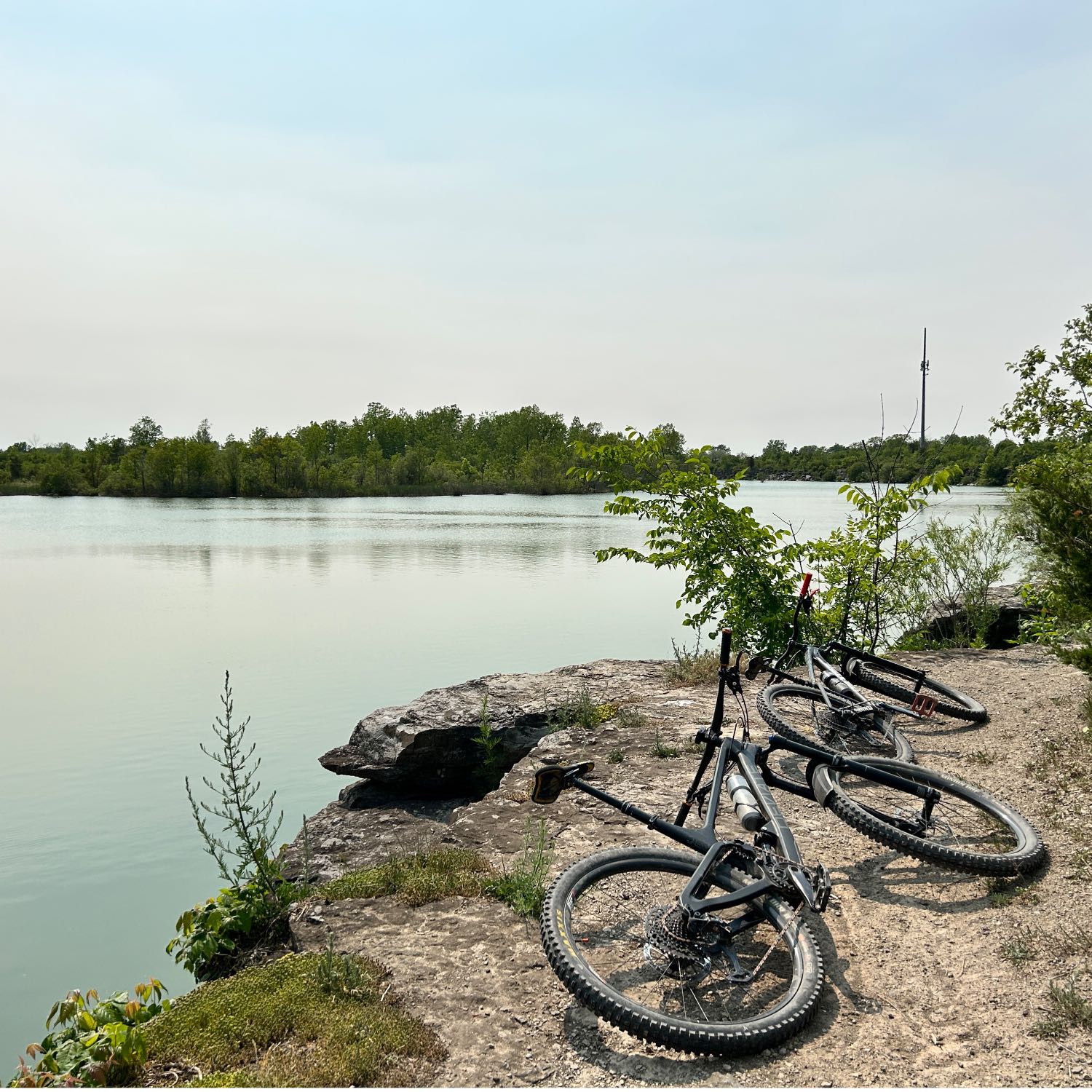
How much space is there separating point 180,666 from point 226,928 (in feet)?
44.0

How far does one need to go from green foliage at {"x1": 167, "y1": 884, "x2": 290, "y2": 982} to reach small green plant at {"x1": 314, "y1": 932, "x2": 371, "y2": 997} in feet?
3.23

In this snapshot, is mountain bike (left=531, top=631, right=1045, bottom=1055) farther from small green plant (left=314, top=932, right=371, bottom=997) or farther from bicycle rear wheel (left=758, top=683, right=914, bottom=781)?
bicycle rear wheel (left=758, top=683, right=914, bottom=781)

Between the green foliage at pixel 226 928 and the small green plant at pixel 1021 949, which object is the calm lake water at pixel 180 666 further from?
the small green plant at pixel 1021 949

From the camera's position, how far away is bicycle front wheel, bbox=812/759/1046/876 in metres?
4.72

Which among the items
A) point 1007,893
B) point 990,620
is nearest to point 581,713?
point 1007,893

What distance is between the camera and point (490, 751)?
8.72 m

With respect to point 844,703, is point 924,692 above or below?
below

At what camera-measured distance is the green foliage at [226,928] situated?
4.57 m

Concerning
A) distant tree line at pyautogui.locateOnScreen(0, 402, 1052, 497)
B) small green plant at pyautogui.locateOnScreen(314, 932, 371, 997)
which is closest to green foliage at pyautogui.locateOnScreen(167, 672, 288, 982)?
small green plant at pyautogui.locateOnScreen(314, 932, 371, 997)

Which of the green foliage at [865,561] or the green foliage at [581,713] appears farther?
the green foliage at [865,561]

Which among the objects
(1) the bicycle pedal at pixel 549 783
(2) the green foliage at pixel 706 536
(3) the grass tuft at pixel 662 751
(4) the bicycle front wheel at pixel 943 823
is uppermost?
(2) the green foliage at pixel 706 536

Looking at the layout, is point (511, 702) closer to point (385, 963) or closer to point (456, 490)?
point (385, 963)

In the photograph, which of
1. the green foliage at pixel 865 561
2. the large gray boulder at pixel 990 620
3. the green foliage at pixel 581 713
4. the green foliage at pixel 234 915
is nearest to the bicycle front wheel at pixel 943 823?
the green foliage at pixel 581 713

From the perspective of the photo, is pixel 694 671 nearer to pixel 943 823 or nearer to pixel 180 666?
pixel 943 823
